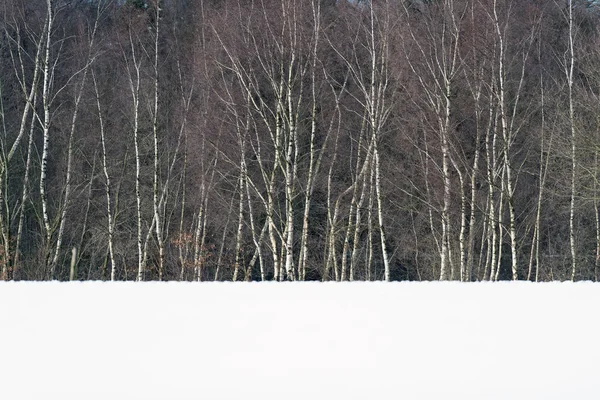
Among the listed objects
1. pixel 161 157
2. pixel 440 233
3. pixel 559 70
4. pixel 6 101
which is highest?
pixel 559 70

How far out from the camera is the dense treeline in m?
19.2

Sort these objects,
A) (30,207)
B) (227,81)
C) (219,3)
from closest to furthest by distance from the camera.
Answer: (227,81) → (219,3) → (30,207)

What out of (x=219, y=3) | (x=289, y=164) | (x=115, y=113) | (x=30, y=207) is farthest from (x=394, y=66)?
(x=30, y=207)

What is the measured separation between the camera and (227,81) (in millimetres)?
21219

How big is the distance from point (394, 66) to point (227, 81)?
475 centimetres

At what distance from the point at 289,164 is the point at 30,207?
12.3 meters

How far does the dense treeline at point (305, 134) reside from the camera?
19.2 metres

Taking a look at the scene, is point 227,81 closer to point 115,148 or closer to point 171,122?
A: point 171,122

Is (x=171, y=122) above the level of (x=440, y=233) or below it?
above

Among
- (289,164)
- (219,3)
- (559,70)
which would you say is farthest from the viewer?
(559,70)

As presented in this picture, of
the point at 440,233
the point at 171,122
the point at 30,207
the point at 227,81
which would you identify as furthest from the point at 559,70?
the point at 30,207

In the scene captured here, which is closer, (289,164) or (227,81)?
(289,164)

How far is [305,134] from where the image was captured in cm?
2327

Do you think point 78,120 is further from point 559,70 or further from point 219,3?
point 559,70
